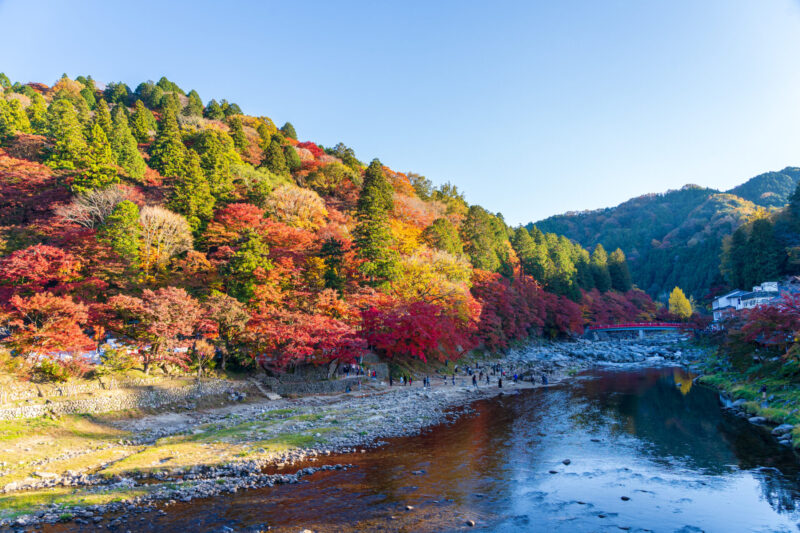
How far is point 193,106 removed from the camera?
245ft

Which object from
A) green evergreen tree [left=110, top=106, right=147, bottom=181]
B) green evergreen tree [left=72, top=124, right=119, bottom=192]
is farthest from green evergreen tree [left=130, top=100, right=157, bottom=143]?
green evergreen tree [left=72, top=124, right=119, bottom=192]

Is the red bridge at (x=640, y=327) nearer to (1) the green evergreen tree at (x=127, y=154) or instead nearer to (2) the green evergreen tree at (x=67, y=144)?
(1) the green evergreen tree at (x=127, y=154)

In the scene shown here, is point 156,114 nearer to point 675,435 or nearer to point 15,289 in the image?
point 15,289

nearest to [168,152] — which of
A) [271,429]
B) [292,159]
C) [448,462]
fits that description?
[292,159]

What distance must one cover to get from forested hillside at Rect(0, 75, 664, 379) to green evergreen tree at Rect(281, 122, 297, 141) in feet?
81.2

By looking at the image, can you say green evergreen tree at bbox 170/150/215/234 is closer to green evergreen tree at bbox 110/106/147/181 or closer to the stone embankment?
green evergreen tree at bbox 110/106/147/181

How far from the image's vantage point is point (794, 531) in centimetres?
1047

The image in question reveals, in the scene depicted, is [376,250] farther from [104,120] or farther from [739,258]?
[739,258]

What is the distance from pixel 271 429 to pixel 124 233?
18348 millimetres

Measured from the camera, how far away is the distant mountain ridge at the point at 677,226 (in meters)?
107

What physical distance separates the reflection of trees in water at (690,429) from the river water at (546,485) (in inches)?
3.2

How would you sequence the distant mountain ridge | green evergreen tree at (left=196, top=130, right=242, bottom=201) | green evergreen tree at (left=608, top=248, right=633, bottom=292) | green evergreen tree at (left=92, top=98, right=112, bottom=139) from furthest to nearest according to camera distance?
the distant mountain ridge → green evergreen tree at (left=608, top=248, right=633, bottom=292) → green evergreen tree at (left=92, top=98, right=112, bottom=139) → green evergreen tree at (left=196, top=130, right=242, bottom=201)

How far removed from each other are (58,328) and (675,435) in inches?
1235

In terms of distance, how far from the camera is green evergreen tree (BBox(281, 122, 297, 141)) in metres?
82.9
